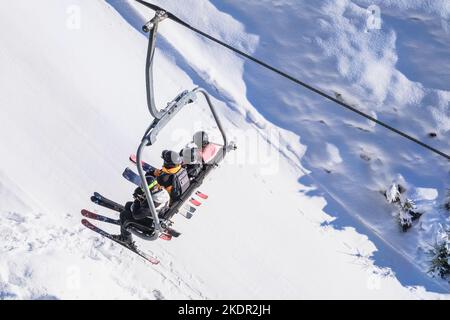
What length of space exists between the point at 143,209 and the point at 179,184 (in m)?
0.70

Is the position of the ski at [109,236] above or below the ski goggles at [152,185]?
below

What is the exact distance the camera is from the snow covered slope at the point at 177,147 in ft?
32.0

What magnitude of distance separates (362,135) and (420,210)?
2.06 meters

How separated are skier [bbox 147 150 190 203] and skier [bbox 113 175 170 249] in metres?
0.22

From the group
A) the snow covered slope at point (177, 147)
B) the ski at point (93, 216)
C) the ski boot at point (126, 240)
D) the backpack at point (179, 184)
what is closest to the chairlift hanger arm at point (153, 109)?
the backpack at point (179, 184)

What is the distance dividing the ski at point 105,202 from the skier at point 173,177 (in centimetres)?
160

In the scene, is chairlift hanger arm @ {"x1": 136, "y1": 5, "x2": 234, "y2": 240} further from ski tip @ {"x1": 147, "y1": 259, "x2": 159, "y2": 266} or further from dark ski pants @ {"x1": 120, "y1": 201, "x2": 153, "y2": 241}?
ski tip @ {"x1": 147, "y1": 259, "x2": 159, "y2": 266}

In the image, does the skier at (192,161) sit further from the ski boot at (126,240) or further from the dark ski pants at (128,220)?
the ski boot at (126,240)

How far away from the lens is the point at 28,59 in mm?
11953

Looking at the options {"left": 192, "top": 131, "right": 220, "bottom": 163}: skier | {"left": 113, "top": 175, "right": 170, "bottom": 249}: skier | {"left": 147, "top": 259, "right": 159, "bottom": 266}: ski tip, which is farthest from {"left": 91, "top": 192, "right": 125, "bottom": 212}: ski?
{"left": 192, "top": 131, "right": 220, "bottom": 163}: skier

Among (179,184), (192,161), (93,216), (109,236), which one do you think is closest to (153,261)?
(109,236)

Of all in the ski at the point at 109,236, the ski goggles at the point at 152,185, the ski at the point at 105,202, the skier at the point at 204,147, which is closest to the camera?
the ski goggles at the point at 152,185

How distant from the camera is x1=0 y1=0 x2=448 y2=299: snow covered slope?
9750mm

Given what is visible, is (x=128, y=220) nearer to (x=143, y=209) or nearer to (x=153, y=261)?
(x=143, y=209)
